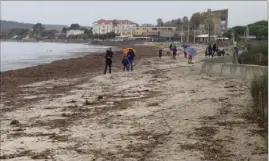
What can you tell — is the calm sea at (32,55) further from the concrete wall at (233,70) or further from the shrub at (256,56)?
the concrete wall at (233,70)

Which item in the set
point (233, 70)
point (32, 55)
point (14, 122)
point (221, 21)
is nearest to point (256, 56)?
point (233, 70)

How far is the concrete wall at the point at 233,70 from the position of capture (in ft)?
46.5

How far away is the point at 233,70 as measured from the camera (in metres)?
15.9

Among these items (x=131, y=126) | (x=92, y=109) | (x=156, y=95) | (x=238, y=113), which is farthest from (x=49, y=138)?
(x=156, y=95)

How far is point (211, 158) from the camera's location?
599 centimetres

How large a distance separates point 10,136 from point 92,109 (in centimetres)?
308

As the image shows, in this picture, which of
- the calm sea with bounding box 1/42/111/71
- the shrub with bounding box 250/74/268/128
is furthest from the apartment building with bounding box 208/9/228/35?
the shrub with bounding box 250/74/268/128

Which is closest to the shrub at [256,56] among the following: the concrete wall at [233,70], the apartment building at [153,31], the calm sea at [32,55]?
the concrete wall at [233,70]

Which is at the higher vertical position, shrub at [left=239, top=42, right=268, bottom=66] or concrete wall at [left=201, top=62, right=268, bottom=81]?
shrub at [left=239, top=42, right=268, bottom=66]

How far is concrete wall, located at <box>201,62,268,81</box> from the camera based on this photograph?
14.2m

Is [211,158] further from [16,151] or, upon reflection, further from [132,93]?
[132,93]

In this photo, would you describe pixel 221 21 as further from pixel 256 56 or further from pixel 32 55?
pixel 256 56

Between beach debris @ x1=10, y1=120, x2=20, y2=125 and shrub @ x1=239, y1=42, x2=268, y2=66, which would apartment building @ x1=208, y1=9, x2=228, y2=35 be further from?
beach debris @ x1=10, y1=120, x2=20, y2=125

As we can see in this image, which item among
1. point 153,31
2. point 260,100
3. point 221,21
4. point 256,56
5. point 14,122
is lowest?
point 14,122
